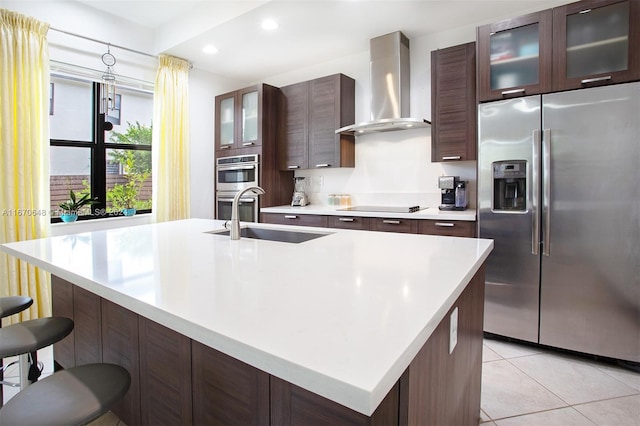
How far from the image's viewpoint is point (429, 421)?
0.94 metres

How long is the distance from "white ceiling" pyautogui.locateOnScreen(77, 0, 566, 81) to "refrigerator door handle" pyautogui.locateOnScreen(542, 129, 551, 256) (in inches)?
51.3

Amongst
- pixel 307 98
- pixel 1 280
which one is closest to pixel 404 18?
pixel 307 98

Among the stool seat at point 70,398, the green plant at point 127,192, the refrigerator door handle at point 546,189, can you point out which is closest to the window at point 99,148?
the green plant at point 127,192

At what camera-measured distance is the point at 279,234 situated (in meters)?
2.24

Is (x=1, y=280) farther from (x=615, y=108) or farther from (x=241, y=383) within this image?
(x=615, y=108)

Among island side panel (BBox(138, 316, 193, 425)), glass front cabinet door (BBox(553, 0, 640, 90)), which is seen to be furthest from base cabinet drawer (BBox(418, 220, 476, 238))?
island side panel (BBox(138, 316, 193, 425))

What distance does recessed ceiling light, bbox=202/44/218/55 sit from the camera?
371 centimetres

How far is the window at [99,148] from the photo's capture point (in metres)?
3.45

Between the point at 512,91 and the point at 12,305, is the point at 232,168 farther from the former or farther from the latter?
the point at 512,91

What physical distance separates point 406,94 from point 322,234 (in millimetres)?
2185

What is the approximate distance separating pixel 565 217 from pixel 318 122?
2.49m

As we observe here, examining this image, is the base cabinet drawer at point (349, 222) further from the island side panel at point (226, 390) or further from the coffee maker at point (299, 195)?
the island side panel at point (226, 390)

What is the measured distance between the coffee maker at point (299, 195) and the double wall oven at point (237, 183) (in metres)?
0.45

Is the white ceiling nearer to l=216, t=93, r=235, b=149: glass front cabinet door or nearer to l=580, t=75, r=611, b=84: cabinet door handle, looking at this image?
l=216, t=93, r=235, b=149: glass front cabinet door
